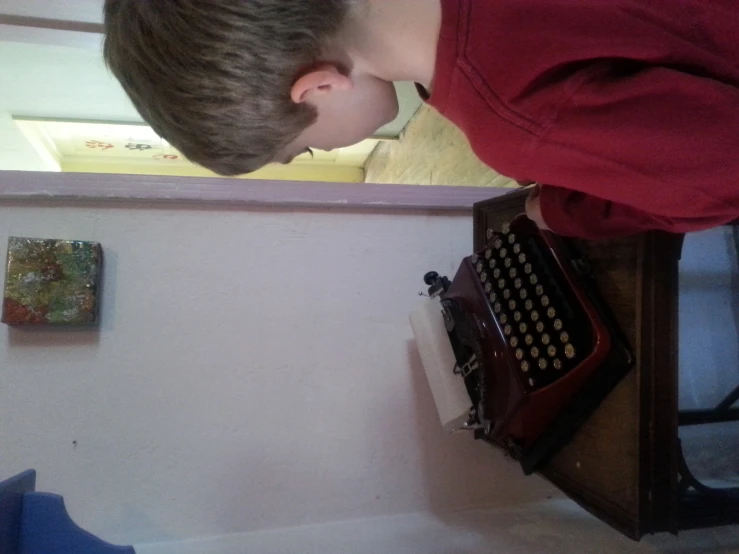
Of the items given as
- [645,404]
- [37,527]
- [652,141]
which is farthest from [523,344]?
[37,527]

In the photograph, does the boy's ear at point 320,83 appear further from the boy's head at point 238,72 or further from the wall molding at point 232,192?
the wall molding at point 232,192

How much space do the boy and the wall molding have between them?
31 centimetres

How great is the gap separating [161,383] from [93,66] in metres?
1.24

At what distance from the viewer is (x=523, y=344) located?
690 millimetres

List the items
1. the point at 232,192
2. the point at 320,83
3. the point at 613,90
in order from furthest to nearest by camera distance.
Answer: the point at 232,192 → the point at 320,83 → the point at 613,90

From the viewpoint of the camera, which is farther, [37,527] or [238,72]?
[37,527]

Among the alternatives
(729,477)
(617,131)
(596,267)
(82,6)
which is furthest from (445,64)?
(82,6)

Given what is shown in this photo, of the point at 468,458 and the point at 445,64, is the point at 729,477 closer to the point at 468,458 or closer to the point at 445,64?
the point at 468,458

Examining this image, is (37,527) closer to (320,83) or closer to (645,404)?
(320,83)

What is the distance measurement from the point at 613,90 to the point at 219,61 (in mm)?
351

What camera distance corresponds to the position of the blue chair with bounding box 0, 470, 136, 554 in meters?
0.61

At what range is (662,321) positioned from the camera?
611 millimetres

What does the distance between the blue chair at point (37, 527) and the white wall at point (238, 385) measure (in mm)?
204

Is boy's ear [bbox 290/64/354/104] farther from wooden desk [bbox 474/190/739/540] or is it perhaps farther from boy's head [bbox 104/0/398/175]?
wooden desk [bbox 474/190/739/540]
